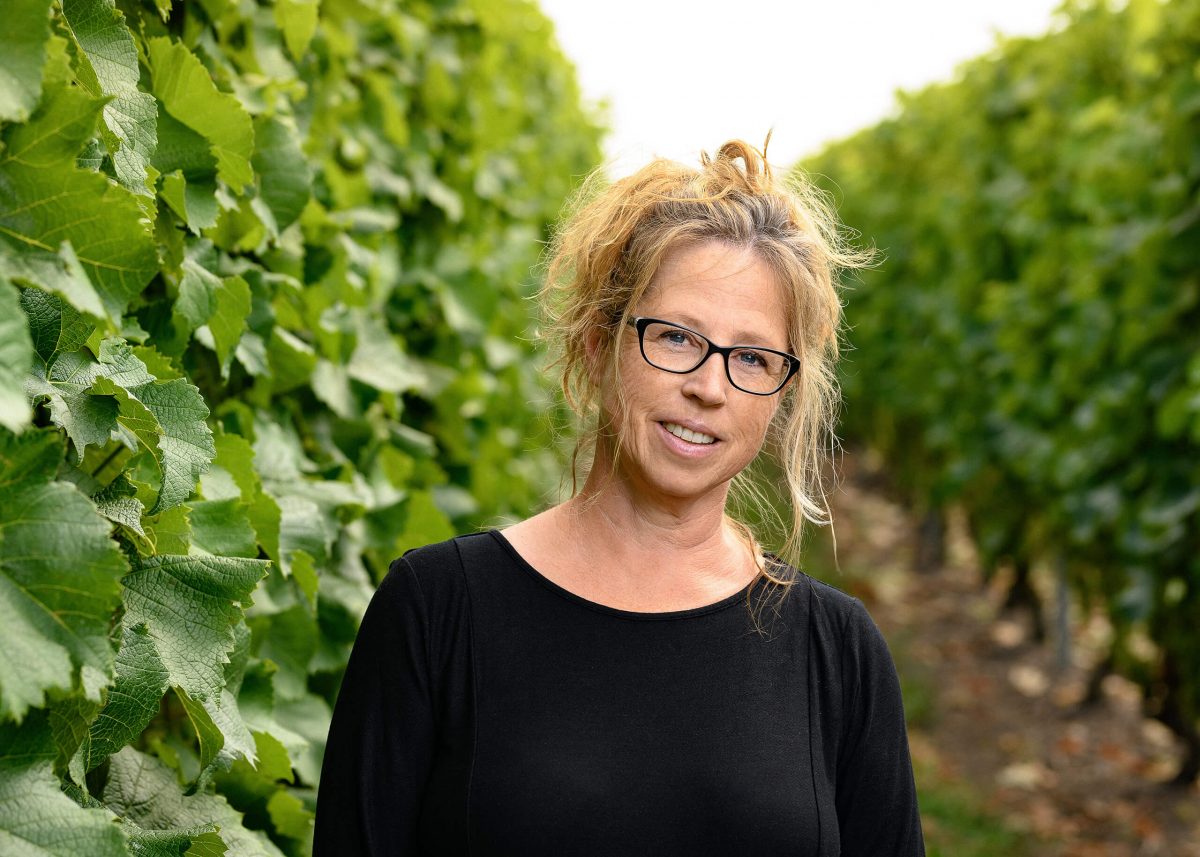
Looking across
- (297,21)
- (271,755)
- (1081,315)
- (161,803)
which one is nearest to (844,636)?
(271,755)

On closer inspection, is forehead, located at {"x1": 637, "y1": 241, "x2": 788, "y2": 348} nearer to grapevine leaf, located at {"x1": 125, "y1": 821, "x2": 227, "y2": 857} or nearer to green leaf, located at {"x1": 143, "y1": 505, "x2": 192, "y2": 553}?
green leaf, located at {"x1": 143, "y1": 505, "x2": 192, "y2": 553}

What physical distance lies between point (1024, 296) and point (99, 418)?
6846mm

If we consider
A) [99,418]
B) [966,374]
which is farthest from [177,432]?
[966,374]

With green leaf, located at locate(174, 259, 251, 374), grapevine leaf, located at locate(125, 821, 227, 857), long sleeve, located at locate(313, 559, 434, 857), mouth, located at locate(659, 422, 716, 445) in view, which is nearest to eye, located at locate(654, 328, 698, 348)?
mouth, located at locate(659, 422, 716, 445)

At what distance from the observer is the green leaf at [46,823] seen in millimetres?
1140

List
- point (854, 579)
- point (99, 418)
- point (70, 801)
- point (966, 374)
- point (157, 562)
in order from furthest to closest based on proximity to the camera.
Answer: point (854, 579) → point (966, 374) → point (157, 562) → point (99, 418) → point (70, 801)

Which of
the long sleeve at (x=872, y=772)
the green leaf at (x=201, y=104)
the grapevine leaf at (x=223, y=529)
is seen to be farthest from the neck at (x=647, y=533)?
Result: the green leaf at (x=201, y=104)

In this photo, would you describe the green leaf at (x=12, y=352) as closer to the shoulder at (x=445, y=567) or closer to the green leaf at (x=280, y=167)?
the shoulder at (x=445, y=567)

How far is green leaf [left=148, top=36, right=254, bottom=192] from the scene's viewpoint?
1.68 metres

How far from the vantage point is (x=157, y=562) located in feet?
4.65

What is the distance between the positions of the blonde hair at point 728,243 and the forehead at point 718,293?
1 centimetres

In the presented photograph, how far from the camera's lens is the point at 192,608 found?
1433 mm

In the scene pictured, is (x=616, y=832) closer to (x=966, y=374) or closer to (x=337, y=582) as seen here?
(x=337, y=582)

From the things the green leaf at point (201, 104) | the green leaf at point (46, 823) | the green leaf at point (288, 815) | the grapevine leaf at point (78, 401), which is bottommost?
the green leaf at point (288, 815)
